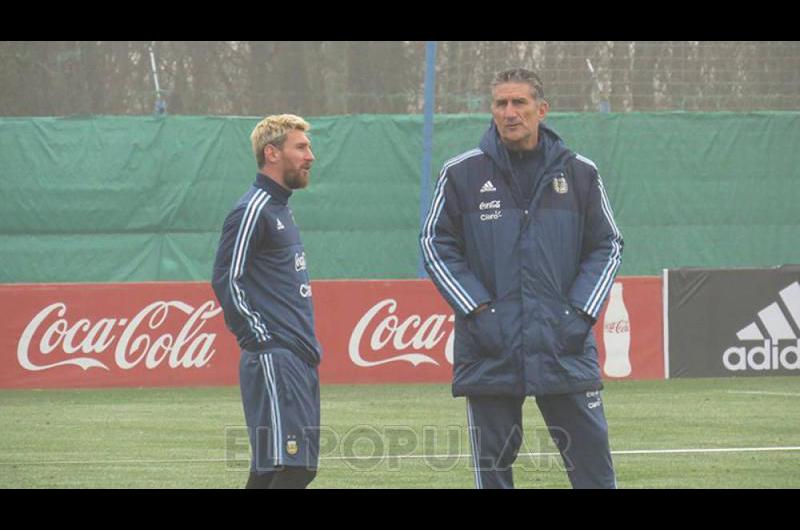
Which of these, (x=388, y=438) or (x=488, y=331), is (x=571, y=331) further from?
(x=388, y=438)

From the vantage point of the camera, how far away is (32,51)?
89.1 feet

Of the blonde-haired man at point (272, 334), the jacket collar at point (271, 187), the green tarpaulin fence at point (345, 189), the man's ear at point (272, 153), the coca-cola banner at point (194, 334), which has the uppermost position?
the man's ear at point (272, 153)

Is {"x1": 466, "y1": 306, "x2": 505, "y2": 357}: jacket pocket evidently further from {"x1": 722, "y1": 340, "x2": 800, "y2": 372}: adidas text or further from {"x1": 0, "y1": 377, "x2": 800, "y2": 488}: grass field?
{"x1": 722, "y1": 340, "x2": 800, "y2": 372}: adidas text

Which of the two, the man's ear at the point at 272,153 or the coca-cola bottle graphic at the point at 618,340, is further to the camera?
the coca-cola bottle graphic at the point at 618,340

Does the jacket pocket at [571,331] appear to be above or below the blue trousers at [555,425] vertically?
above

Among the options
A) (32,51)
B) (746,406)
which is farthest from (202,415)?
(32,51)

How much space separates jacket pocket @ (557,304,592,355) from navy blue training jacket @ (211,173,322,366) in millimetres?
1321

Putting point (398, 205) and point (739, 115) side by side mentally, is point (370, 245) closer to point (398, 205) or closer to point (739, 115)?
point (398, 205)

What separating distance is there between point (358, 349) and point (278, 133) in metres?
11.1

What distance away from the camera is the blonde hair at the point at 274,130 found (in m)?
8.11

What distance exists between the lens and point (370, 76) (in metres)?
28.8

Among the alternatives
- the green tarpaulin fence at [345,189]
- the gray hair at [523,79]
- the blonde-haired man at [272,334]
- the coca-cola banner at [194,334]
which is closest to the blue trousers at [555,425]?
the blonde-haired man at [272,334]

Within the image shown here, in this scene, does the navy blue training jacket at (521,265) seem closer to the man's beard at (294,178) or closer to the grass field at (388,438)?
the man's beard at (294,178)

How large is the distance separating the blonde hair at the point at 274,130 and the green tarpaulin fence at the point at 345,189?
14257mm
